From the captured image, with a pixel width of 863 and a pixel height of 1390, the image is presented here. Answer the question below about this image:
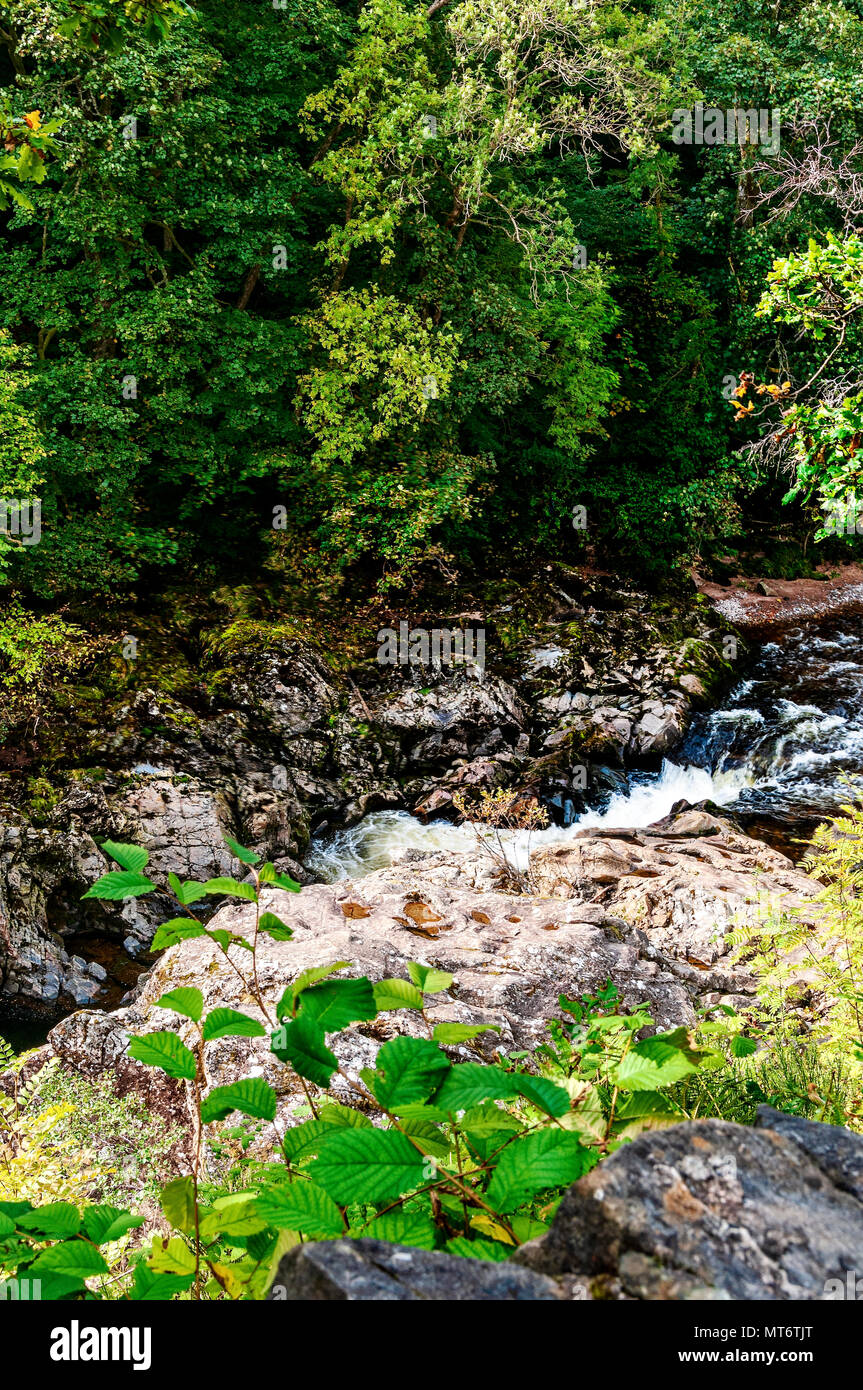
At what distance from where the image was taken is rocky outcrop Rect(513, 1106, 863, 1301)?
990 millimetres

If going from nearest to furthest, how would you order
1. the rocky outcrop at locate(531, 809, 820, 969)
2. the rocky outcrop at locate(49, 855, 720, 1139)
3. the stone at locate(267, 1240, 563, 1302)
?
1. the stone at locate(267, 1240, 563, 1302)
2. the rocky outcrop at locate(49, 855, 720, 1139)
3. the rocky outcrop at locate(531, 809, 820, 969)

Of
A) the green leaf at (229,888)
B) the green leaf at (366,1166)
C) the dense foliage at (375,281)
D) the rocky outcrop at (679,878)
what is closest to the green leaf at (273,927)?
the green leaf at (229,888)

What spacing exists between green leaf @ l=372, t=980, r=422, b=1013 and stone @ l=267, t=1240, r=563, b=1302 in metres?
0.46

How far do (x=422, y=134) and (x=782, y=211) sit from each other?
7595 mm

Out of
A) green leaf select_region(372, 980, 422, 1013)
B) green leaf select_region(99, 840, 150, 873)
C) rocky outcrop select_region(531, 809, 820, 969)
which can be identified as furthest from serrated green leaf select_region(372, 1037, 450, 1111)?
rocky outcrop select_region(531, 809, 820, 969)

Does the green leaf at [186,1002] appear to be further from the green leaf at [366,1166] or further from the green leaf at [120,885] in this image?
the green leaf at [366,1166]

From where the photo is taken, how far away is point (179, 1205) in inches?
57.8

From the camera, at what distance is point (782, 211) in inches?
571

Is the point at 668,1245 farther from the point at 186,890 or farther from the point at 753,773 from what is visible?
the point at 753,773

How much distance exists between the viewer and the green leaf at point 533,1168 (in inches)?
46.5

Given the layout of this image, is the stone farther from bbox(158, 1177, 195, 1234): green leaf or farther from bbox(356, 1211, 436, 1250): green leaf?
bbox(158, 1177, 195, 1234): green leaf

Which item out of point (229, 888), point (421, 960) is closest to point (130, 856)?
point (229, 888)

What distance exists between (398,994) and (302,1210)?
0.38 m

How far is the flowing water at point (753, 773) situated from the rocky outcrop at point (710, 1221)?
8209 mm
